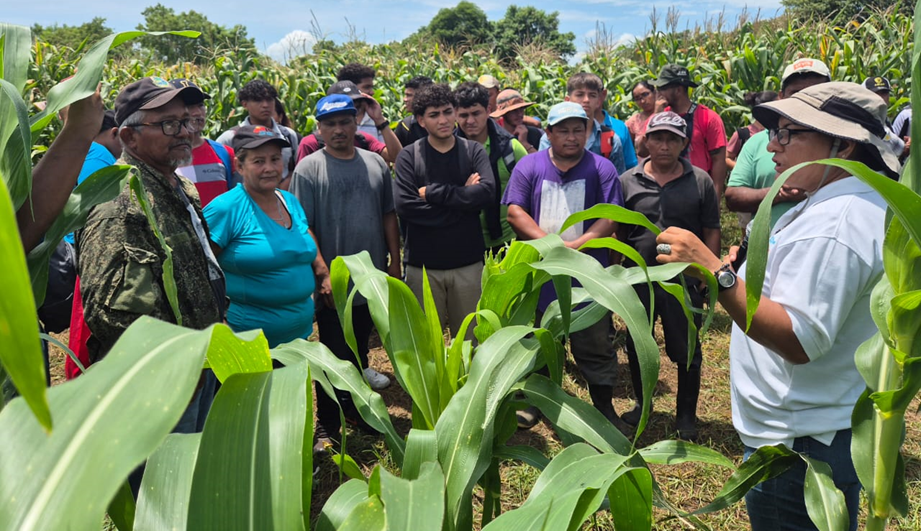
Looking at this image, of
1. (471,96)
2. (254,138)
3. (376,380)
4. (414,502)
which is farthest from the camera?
(471,96)

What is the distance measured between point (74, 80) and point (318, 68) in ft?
33.1

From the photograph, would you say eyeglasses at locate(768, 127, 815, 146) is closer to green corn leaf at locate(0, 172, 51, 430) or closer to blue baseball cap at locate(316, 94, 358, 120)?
green corn leaf at locate(0, 172, 51, 430)

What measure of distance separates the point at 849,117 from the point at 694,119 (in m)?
4.01

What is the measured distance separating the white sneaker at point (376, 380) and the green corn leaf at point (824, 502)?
338 cm

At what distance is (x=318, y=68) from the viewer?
1077cm

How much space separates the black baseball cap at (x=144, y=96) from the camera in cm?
246

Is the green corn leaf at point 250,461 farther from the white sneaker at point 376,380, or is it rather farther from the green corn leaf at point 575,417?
the white sneaker at point 376,380

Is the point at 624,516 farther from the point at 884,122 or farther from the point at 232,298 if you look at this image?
the point at 232,298

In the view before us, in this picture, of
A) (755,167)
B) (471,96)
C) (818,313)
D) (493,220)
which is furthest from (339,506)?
(471,96)

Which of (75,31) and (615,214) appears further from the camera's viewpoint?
(75,31)

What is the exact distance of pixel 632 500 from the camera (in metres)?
1.29

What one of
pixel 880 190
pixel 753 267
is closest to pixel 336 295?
pixel 753 267

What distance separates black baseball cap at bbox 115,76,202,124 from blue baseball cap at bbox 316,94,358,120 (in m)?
1.48

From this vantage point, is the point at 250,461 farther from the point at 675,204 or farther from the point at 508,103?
the point at 508,103
